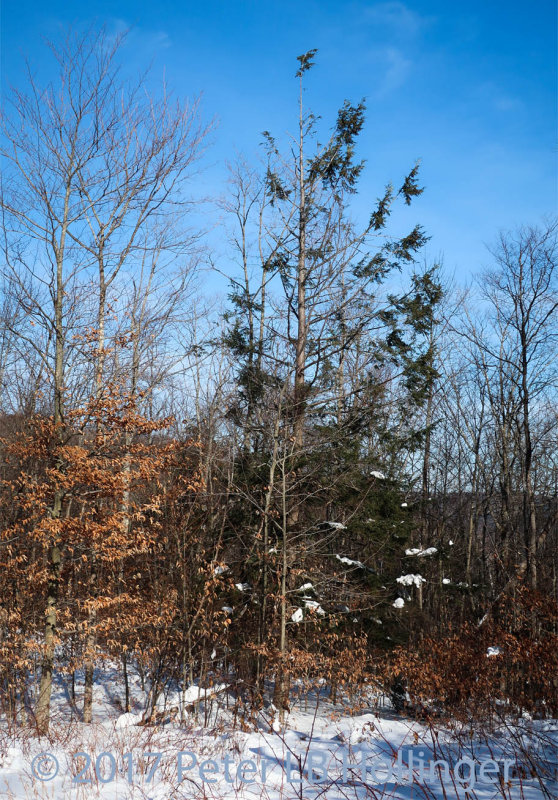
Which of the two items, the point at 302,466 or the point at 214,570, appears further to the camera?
the point at 302,466

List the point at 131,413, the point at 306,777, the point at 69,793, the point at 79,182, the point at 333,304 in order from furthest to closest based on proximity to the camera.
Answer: the point at 333,304 → the point at 79,182 → the point at 131,413 → the point at 306,777 → the point at 69,793

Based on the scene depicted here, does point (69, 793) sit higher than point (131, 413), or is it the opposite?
point (131, 413)

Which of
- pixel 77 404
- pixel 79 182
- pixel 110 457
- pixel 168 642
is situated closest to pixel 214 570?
pixel 168 642

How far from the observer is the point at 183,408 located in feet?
70.9

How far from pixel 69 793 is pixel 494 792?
3.82 meters

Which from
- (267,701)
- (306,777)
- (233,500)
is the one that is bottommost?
(267,701)

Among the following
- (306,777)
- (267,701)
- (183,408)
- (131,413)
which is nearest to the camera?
(306,777)

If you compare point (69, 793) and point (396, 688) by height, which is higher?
point (69, 793)

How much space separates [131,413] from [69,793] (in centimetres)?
497

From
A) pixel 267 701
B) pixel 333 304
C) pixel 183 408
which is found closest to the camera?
pixel 267 701

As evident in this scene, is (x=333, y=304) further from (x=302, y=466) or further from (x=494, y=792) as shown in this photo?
(x=494, y=792)

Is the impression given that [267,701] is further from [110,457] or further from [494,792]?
[494,792]

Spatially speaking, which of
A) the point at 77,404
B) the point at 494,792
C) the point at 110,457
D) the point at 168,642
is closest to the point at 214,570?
the point at 168,642

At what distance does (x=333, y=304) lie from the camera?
14.8m
